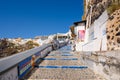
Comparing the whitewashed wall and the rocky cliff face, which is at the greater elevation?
the rocky cliff face

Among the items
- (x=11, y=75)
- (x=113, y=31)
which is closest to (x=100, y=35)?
(x=113, y=31)

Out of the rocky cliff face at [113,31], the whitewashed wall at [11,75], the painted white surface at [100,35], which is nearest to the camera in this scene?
the whitewashed wall at [11,75]

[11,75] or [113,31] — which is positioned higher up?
[113,31]

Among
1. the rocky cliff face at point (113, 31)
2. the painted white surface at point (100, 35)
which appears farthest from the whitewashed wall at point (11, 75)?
the painted white surface at point (100, 35)

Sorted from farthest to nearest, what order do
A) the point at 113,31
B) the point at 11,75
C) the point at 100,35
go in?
the point at 100,35 → the point at 113,31 → the point at 11,75

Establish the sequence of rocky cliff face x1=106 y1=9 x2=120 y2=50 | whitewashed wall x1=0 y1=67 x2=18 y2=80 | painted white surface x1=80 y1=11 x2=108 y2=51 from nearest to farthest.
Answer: whitewashed wall x1=0 y1=67 x2=18 y2=80 → rocky cliff face x1=106 y1=9 x2=120 y2=50 → painted white surface x1=80 y1=11 x2=108 y2=51

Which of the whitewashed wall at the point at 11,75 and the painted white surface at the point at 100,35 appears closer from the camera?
the whitewashed wall at the point at 11,75

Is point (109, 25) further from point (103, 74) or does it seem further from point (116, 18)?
point (103, 74)

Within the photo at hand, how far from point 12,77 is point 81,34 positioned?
46.4 ft

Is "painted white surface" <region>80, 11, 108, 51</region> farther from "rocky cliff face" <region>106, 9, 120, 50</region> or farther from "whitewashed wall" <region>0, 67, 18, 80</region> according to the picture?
"whitewashed wall" <region>0, 67, 18, 80</region>

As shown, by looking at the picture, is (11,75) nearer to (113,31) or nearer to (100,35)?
(113,31)

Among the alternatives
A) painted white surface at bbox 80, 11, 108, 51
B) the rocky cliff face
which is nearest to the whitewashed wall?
the rocky cliff face

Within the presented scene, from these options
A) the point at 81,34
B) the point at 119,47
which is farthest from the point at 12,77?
the point at 81,34

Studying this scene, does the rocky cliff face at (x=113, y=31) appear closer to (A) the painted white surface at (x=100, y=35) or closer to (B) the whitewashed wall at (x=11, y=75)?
(A) the painted white surface at (x=100, y=35)
